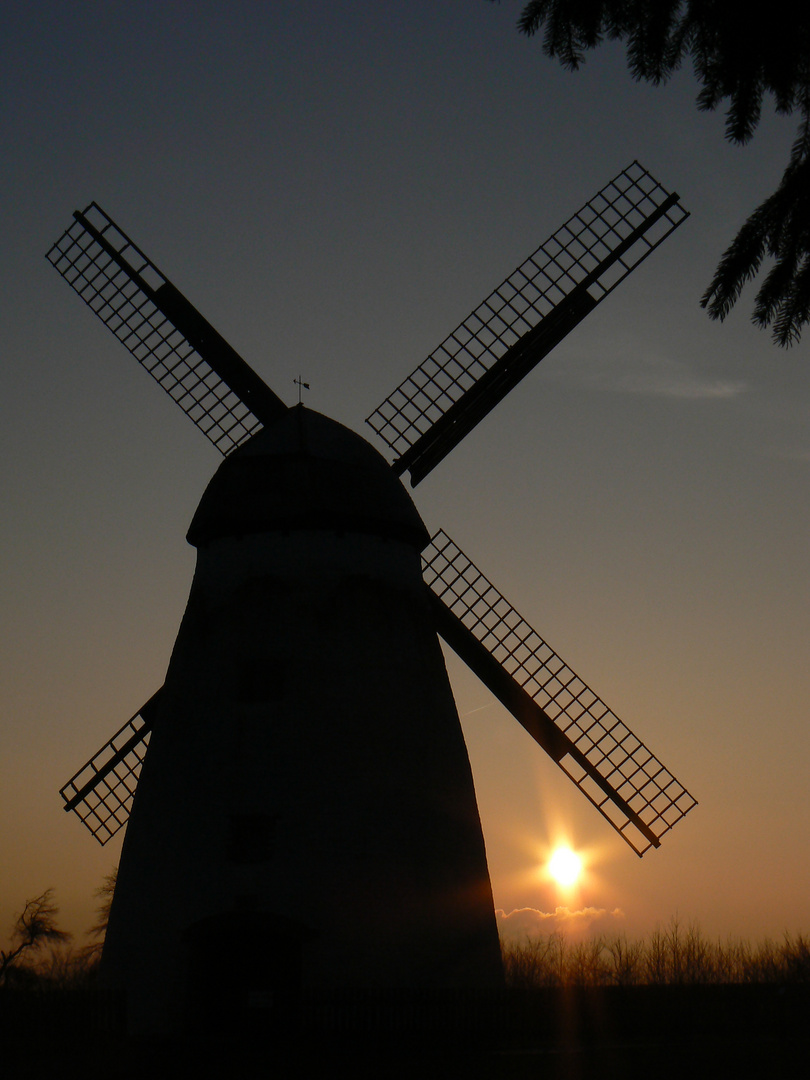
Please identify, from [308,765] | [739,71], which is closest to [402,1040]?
[308,765]

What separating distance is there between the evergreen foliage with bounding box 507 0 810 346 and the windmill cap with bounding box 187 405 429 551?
454 inches

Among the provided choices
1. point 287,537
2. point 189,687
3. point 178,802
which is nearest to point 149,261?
point 287,537

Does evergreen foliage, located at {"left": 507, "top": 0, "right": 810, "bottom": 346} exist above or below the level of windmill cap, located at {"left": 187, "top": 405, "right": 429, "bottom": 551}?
below

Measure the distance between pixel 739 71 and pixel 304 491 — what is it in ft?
40.5

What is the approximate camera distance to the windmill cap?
1719cm

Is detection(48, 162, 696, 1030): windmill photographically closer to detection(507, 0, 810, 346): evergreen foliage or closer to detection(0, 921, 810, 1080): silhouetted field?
detection(0, 921, 810, 1080): silhouetted field

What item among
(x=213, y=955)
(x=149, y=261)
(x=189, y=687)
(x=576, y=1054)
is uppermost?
(x=149, y=261)

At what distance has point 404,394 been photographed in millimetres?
20125

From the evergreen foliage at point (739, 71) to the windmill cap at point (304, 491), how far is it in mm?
11540

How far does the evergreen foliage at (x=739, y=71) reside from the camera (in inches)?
207

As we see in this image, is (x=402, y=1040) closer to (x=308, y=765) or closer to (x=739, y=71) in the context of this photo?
(x=308, y=765)

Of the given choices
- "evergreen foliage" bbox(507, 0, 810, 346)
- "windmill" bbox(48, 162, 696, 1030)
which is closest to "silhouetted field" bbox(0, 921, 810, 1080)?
"windmill" bbox(48, 162, 696, 1030)

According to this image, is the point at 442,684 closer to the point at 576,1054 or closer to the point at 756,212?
the point at 576,1054

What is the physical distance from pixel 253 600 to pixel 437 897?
5.18 m
